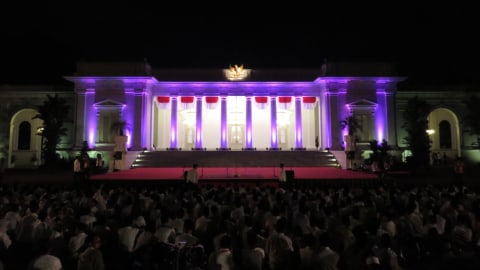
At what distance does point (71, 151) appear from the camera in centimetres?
3086

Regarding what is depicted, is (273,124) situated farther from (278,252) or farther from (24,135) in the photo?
(278,252)

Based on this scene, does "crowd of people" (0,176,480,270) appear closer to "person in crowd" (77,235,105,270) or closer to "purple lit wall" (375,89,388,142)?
"person in crowd" (77,235,105,270)

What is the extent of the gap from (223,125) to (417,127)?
55.1ft

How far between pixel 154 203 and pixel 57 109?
24222 mm

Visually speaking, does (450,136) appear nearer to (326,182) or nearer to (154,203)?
(326,182)

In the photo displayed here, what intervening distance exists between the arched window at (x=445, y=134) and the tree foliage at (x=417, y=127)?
3.27 metres

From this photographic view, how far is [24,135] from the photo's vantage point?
33594 millimetres

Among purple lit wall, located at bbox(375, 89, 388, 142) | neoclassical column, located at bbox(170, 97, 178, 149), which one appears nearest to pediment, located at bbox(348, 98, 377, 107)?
purple lit wall, located at bbox(375, 89, 388, 142)

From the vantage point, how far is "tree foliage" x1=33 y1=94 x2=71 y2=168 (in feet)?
93.1

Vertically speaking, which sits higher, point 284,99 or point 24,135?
point 284,99

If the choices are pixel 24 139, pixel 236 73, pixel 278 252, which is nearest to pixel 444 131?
pixel 236 73

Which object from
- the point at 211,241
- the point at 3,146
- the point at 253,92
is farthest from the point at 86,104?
the point at 211,241

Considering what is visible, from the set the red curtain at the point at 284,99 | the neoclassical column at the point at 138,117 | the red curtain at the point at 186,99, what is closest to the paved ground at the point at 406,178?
the neoclassical column at the point at 138,117

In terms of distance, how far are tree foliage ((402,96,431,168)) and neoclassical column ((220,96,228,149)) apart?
51.9 feet
